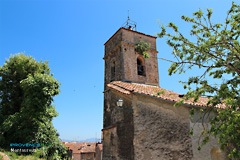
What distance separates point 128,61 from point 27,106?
8370mm

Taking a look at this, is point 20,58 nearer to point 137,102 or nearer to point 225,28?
point 137,102

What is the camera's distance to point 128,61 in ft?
43.9

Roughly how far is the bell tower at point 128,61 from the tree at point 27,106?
16.5 feet

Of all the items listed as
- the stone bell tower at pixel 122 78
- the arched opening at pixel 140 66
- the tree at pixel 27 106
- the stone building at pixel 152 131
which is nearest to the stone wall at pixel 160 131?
the stone building at pixel 152 131

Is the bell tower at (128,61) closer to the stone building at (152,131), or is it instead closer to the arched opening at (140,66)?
the arched opening at (140,66)

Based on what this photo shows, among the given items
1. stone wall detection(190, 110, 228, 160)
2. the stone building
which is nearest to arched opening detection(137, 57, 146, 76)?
the stone building

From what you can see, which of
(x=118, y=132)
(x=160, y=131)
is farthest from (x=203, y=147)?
(x=118, y=132)

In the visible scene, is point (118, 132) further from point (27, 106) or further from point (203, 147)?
point (27, 106)

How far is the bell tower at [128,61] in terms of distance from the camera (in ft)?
43.3

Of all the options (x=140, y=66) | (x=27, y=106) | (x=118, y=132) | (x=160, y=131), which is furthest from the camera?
(x=140, y=66)

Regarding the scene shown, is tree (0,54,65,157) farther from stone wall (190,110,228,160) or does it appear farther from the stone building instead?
stone wall (190,110,228,160)

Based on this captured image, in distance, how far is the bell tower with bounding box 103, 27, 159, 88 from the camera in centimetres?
1319

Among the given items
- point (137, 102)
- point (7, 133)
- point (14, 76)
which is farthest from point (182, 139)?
point (14, 76)

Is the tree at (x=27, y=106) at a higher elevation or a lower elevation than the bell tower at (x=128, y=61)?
lower
